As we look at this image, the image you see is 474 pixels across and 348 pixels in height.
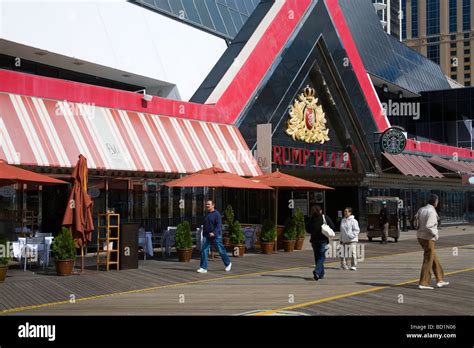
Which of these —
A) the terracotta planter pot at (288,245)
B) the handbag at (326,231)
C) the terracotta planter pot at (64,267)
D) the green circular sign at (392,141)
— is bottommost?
the terracotta planter pot at (64,267)

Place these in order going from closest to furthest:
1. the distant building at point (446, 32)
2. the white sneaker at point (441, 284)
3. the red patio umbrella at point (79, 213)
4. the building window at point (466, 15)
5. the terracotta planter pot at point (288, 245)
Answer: the white sneaker at point (441, 284)
the red patio umbrella at point (79, 213)
the terracotta planter pot at point (288, 245)
the building window at point (466, 15)
the distant building at point (446, 32)

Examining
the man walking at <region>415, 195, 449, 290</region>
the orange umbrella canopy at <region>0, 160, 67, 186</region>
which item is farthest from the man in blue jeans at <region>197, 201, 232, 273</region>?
the man walking at <region>415, 195, 449, 290</region>

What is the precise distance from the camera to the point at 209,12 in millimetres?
38250

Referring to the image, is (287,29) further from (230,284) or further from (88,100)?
(230,284)

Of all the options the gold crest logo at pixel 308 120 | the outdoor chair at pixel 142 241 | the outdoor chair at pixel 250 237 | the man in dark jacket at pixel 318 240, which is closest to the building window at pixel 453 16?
the gold crest logo at pixel 308 120

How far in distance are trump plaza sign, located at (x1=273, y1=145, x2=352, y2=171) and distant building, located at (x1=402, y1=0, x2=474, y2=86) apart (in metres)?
139

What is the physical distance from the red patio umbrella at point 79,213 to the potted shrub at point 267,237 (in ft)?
23.8

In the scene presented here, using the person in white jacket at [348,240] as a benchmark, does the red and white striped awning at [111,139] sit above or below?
above

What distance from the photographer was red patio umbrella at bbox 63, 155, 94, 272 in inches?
610

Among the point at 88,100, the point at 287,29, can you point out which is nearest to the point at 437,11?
the point at 287,29

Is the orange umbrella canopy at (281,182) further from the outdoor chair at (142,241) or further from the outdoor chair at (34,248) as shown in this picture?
the outdoor chair at (34,248)

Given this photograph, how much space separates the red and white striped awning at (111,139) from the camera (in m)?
16.9

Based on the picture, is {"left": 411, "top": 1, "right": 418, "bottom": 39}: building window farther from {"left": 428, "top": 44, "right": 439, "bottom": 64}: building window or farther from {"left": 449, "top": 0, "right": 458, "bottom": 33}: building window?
{"left": 449, "top": 0, "right": 458, "bottom": 33}: building window

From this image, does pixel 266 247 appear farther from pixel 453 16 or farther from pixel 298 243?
pixel 453 16
